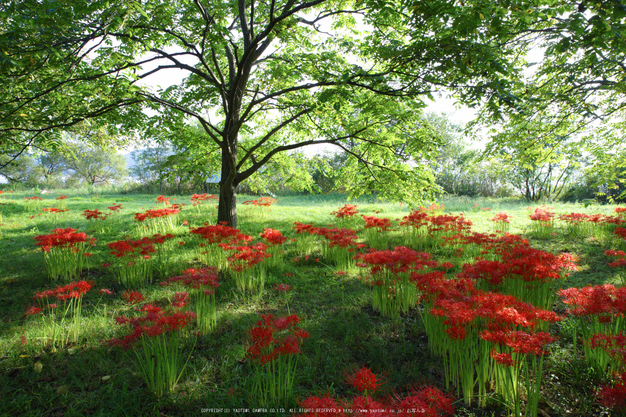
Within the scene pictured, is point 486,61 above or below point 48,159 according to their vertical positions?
below

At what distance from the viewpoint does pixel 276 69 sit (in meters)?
5.55

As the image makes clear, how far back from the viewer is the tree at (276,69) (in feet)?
10.8

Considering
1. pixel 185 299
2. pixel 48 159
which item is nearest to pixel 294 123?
pixel 185 299

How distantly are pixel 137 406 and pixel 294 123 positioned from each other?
6565 millimetres

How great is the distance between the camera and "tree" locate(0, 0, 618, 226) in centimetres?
329

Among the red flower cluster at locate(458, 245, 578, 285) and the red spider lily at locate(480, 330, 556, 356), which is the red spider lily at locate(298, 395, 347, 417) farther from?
the red flower cluster at locate(458, 245, 578, 285)

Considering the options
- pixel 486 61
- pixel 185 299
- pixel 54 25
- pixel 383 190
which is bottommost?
pixel 185 299

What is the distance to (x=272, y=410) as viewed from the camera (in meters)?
2.13

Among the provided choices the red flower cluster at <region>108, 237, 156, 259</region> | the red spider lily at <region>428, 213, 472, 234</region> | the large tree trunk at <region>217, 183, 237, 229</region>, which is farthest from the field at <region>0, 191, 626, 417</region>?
the large tree trunk at <region>217, 183, 237, 229</region>

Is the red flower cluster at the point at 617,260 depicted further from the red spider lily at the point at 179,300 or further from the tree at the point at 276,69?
the red spider lily at the point at 179,300

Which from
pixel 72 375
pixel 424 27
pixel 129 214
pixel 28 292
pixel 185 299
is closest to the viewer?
→ pixel 72 375

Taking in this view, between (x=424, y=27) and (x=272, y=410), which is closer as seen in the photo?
(x=272, y=410)

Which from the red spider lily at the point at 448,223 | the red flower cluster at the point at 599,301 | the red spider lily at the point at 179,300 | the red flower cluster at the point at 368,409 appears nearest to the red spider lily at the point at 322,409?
the red flower cluster at the point at 368,409

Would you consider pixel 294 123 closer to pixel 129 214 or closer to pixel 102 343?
pixel 102 343
